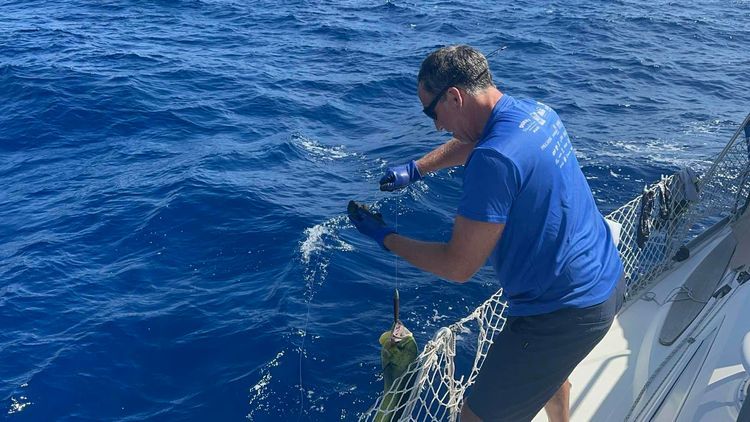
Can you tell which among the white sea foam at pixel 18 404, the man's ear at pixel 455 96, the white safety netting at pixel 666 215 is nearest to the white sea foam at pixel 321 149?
the white safety netting at pixel 666 215

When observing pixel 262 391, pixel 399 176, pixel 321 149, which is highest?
pixel 399 176

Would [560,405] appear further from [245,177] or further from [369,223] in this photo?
[245,177]

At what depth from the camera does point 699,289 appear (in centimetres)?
479

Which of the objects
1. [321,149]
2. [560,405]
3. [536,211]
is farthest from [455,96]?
[321,149]

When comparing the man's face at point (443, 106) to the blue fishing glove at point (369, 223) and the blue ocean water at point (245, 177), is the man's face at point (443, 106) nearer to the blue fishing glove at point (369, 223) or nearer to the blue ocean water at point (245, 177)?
the blue fishing glove at point (369, 223)

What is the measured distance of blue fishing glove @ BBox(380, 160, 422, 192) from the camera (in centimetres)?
374

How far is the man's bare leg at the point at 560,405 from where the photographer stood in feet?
11.0

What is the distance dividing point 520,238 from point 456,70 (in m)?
0.74

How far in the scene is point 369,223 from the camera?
3.10 meters

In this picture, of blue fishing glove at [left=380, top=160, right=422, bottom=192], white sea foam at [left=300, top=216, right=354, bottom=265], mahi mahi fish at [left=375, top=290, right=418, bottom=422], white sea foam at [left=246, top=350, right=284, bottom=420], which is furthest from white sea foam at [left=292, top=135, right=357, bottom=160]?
mahi mahi fish at [left=375, top=290, right=418, bottom=422]

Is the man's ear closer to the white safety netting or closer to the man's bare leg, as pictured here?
the man's bare leg

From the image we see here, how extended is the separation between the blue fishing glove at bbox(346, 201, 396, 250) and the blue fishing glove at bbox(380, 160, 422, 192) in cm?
56

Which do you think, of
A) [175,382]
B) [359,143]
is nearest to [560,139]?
[175,382]

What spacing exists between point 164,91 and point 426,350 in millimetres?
11529
